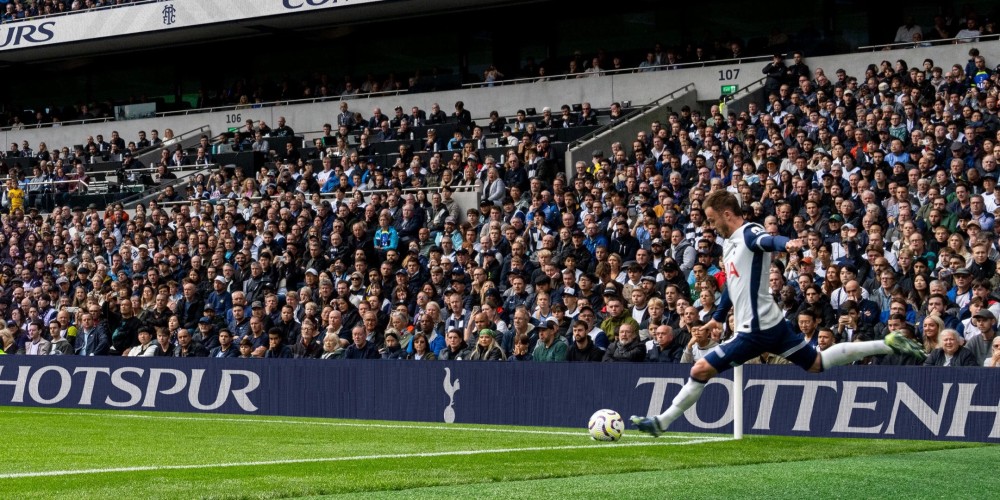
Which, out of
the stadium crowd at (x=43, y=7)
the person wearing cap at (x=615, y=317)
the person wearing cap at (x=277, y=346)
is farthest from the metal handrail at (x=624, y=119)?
the stadium crowd at (x=43, y=7)

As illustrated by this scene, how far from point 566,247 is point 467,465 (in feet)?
31.3

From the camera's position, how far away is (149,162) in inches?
1421

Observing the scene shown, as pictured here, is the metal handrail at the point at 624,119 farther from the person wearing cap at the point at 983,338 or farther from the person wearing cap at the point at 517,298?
the person wearing cap at the point at 983,338

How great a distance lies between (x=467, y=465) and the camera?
1066 centimetres

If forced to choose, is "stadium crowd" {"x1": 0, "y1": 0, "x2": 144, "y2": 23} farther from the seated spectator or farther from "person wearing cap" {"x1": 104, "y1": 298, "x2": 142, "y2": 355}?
the seated spectator

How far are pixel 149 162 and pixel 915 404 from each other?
27016 mm

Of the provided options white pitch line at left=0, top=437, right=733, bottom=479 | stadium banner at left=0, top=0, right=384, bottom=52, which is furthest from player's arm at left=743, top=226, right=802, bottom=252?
stadium banner at left=0, top=0, right=384, bottom=52

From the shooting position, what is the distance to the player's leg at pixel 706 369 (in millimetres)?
9883

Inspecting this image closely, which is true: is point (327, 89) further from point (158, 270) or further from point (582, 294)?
point (582, 294)

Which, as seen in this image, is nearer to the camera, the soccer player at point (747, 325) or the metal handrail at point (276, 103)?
the soccer player at point (747, 325)

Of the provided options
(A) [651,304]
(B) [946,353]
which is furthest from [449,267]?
(B) [946,353]

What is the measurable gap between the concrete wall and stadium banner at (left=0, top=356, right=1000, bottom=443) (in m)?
13.7

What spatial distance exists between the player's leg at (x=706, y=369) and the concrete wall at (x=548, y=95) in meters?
17.6

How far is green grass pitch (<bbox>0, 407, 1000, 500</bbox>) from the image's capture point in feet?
29.5
